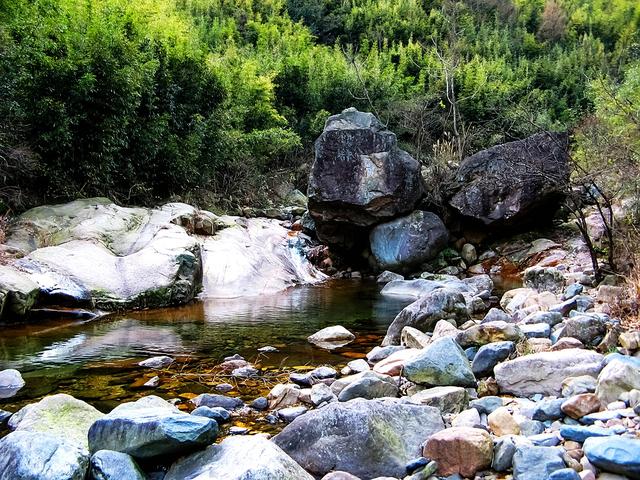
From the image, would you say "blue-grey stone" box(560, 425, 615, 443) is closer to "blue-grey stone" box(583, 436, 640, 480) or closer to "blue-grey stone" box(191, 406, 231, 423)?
"blue-grey stone" box(583, 436, 640, 480)

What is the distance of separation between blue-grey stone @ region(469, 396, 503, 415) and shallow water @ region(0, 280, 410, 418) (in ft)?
7.19

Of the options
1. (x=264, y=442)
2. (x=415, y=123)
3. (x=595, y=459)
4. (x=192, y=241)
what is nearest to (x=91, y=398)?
(x=264, y=442)

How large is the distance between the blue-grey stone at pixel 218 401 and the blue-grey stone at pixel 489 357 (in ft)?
7.51

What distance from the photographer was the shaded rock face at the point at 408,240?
1591 cm

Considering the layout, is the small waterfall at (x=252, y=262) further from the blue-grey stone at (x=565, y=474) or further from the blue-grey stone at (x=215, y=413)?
the blue-grey stone at (x=565, y=474)

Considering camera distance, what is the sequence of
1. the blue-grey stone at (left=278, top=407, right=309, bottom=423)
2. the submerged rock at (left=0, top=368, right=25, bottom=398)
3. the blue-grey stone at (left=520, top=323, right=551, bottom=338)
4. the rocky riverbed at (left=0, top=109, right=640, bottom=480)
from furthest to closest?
1. the blue-grey stone at (left=520, top=323, right=551, bottom=338)
2. the submerged rock at (left=0, top=368, right=25, bottom=398)
3. the blue-grey stone at (left=278, top=407, right=309, bottom=423)
4. the rocky riverbed at (left=0, top=109, right=640, bottom=480)

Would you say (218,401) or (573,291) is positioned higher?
(218,401)

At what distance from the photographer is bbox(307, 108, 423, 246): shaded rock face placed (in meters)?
15.9

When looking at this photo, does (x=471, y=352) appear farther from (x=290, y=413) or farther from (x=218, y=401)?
(x=218, y=401)

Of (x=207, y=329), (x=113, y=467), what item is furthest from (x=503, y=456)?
(x=207, y=329)

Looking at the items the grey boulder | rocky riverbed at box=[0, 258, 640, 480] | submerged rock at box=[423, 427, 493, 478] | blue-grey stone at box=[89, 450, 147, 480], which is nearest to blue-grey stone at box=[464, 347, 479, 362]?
rocky riverbed at box=[0, 258, 640, 480]

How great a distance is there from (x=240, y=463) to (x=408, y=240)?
1330 cm

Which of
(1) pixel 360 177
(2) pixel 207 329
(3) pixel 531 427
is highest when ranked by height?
(1) pixel 360 177

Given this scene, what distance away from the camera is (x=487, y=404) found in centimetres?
432
